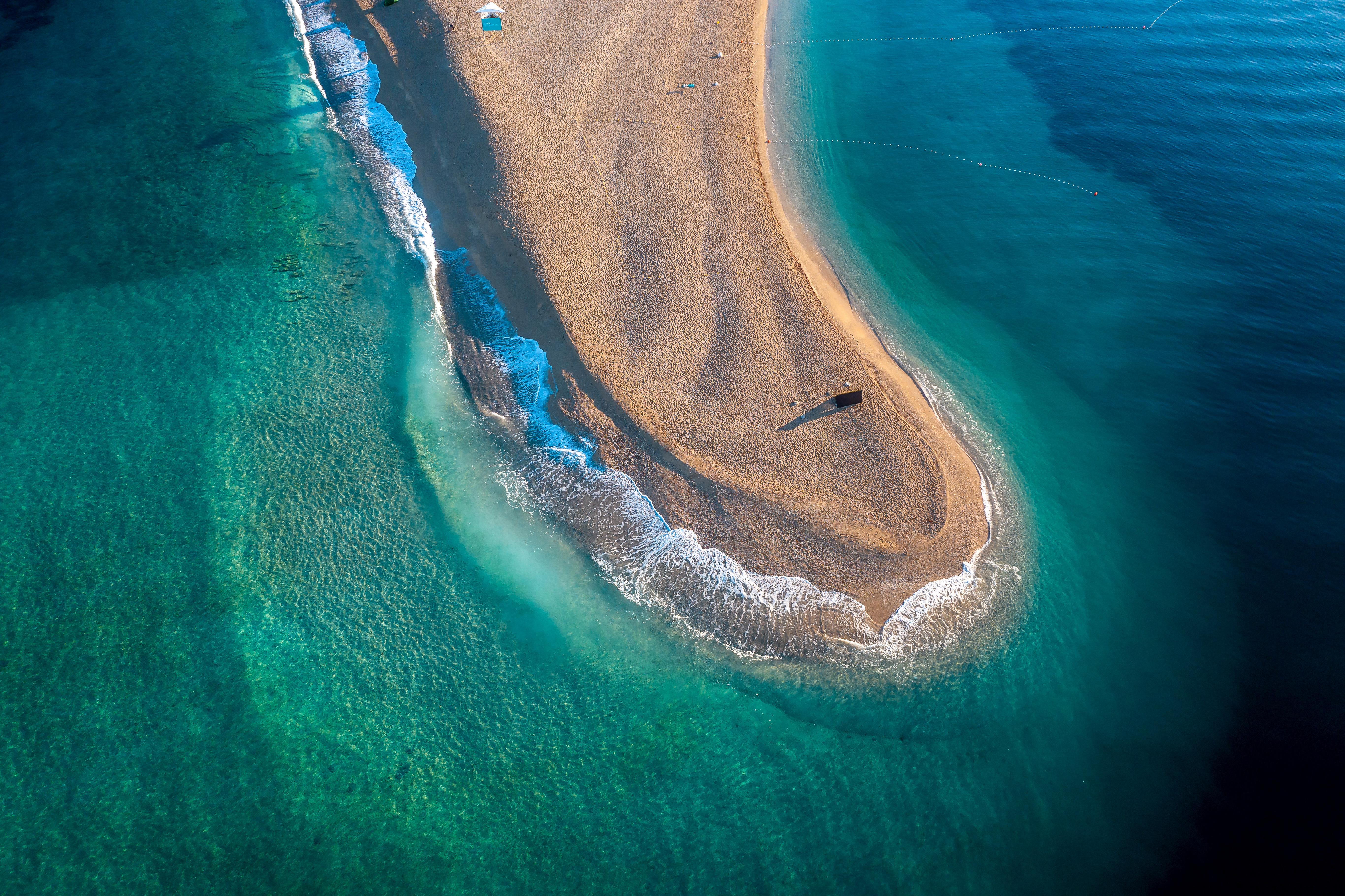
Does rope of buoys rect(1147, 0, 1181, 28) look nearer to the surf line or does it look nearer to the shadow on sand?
the surf line

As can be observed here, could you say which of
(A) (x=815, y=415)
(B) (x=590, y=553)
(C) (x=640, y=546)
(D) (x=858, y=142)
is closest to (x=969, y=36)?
(D) (x=858, y=142)

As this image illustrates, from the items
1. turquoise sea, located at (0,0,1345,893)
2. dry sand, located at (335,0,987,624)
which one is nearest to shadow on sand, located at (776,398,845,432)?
dry sand, located at (335,0,987,624)

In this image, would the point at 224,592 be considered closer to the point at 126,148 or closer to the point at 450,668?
the point at 450,668

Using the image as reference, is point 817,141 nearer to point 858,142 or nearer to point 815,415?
point 858,142

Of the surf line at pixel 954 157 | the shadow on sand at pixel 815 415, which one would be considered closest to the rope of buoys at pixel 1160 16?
the surf line at pixel 954 157

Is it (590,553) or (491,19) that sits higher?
(491,19)

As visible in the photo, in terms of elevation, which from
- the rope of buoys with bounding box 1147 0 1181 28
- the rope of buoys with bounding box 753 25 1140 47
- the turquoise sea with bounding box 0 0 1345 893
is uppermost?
the rope of buoys with bounding box 1147 0 1181 28
